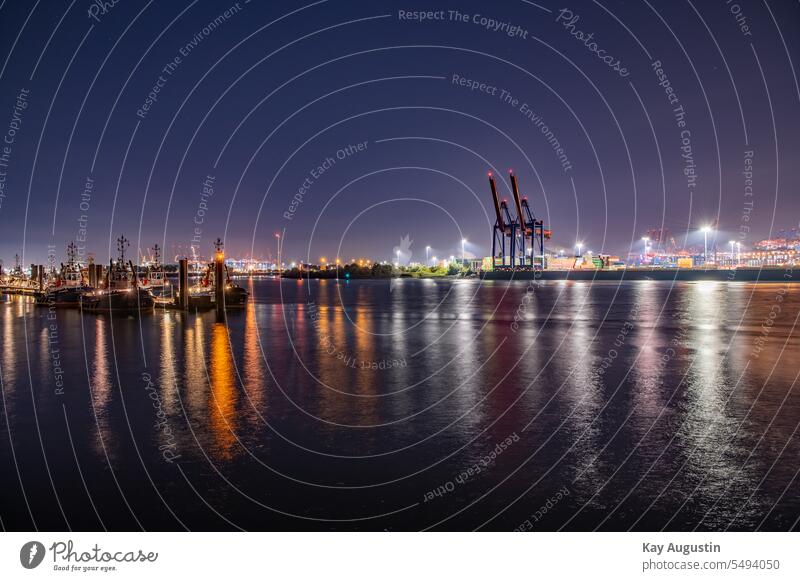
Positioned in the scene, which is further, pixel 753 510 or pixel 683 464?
pixel 683 464

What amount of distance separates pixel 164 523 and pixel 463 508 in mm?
3860

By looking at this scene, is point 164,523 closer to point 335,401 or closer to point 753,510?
point 335,401

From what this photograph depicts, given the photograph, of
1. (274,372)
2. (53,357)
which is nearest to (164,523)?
(274,372)

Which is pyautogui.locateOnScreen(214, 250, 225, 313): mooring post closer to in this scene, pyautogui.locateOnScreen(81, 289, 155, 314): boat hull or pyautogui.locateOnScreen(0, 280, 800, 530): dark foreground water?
pyautogui.locateOnScreen(81, 289, 155, 314): boat hull

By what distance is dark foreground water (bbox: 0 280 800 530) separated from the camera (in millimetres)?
7309

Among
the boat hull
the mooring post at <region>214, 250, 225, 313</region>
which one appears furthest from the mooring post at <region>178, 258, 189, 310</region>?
the mooring post at <region>214, 250, 225, 313</region>

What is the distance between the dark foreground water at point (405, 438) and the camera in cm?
731

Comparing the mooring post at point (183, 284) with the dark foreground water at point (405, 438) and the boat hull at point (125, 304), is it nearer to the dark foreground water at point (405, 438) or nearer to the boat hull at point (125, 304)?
the boat hull at point (125, 304)

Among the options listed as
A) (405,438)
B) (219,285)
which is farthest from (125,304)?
(405,438)

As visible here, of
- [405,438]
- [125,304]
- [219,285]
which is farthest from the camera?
[125,304]

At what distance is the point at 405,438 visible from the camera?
410 inches

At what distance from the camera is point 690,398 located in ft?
42.8

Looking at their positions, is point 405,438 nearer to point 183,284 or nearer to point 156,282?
point 183,284

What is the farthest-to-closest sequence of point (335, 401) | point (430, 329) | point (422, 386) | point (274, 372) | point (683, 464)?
point (430, 329) < point (274, 372) < point (422, 386) < point (335, 401) < point (683, 464)
